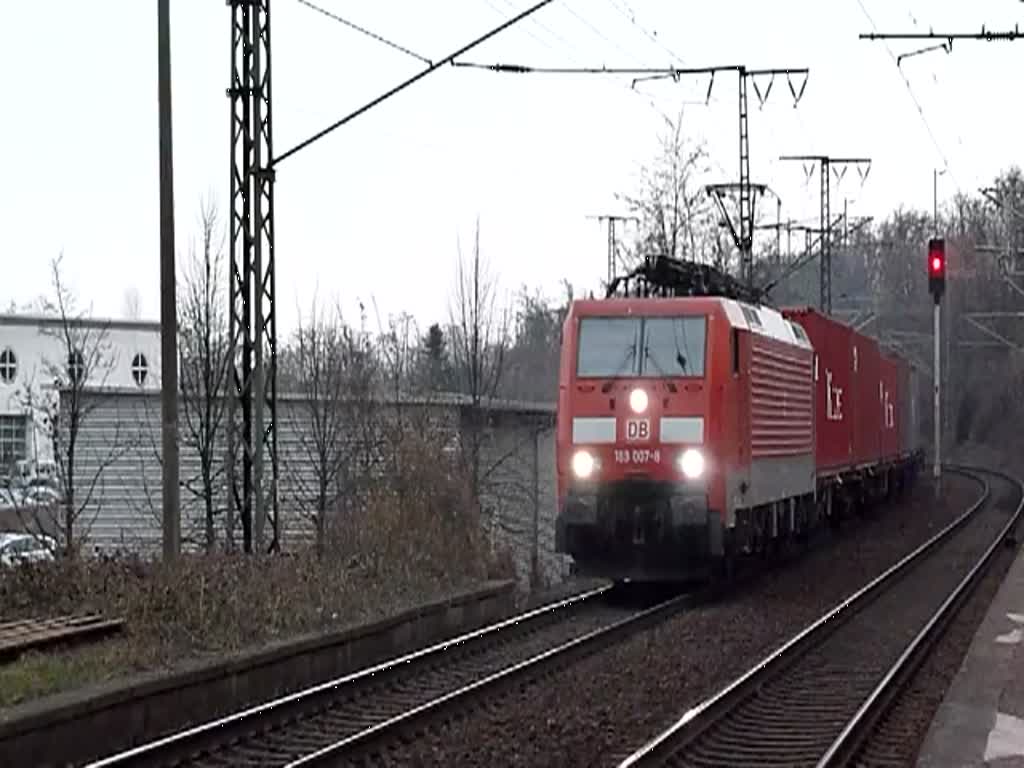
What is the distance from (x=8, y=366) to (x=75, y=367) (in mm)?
36615

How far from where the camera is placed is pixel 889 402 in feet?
134

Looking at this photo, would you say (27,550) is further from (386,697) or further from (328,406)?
(328,406)

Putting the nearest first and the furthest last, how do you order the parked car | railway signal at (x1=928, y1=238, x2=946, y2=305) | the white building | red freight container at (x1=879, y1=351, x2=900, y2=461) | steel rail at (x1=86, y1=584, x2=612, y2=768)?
1. steel rail at (x1=86, y1=584, x2=612, y2=768)
2. the parked car
3. railway signal at (x1=928, y1=238, x2=946, y2=305)
4. red freight container at (x1=879, y1=351, x2=900, y2=461)
5. the white building

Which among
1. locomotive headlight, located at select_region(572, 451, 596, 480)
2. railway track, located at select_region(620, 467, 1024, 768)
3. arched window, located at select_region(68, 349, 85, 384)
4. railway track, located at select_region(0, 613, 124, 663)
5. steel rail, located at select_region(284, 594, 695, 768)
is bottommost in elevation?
railway track, located at select_region(620, 467, 1024, 768)

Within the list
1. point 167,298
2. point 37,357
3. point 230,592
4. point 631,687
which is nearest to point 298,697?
point 631,687

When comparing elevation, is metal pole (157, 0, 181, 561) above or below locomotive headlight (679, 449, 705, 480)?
above

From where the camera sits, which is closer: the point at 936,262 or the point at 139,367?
the point at 936,262

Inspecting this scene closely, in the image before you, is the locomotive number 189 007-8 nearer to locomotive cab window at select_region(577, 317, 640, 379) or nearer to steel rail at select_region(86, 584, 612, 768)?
locomotive cab window at select_region(577, 317, 640, 379)

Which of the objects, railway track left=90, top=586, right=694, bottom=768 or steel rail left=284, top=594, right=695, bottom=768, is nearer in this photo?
steel rail left=284, top=594, right=695, bottom=768

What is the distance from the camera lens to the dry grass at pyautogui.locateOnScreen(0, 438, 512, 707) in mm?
12445

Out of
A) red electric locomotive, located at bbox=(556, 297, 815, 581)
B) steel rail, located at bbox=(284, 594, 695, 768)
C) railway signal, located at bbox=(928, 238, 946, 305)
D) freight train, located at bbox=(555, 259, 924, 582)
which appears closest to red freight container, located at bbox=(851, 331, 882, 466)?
railway signal, located at bbox=(928, 238, 946, 305)

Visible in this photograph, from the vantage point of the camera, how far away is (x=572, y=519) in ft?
64.6

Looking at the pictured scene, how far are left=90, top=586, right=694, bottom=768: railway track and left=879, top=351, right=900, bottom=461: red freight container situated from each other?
2115 centimetres

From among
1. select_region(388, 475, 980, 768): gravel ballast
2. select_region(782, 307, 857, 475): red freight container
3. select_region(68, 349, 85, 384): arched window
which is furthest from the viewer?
select_region(68, 349, 85, 384): arched window
